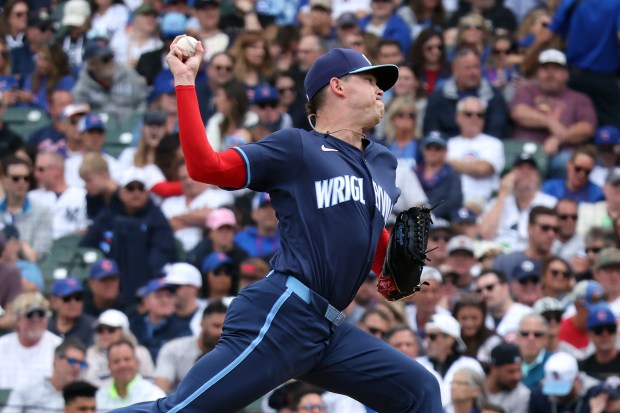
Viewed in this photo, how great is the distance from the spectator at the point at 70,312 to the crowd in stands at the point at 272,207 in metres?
0.02

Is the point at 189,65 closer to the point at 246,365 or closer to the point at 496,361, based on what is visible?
the point at 246,365

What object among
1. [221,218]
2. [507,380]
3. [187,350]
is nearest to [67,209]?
[221,218]

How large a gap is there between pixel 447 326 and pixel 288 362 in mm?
3806

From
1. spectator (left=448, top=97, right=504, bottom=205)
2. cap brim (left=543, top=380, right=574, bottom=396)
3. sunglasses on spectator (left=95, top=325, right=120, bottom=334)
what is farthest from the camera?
spectator (left=448, top=97, right=504, bottom=205)

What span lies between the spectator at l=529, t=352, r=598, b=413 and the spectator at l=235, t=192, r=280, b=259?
296 cm

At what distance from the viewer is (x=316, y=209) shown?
537 cm

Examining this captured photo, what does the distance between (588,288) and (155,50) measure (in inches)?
229

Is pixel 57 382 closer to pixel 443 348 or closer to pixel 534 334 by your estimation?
pixel 443 348

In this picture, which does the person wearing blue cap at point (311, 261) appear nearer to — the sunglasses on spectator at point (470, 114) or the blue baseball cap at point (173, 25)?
the sunglasses on spectator at point (470, 114)

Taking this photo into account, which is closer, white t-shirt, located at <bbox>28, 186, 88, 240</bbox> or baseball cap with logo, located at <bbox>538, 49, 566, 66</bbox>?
white t-shirt, located at <bbox>28, 186, 88, 240</bbox>

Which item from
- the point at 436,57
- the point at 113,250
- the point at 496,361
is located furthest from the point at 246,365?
the point at 436,57

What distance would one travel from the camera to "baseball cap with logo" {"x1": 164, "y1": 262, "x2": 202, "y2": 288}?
10.0 meters

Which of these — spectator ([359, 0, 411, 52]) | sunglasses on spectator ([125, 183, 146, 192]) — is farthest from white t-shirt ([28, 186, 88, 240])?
spectator ([359, 0, 411, 52])

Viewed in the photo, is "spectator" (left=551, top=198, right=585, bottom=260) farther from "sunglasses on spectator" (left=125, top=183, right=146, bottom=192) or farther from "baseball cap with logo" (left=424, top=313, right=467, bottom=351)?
"sunglasses on spectator" (left=125, top=183, right=146, bottom=192)
